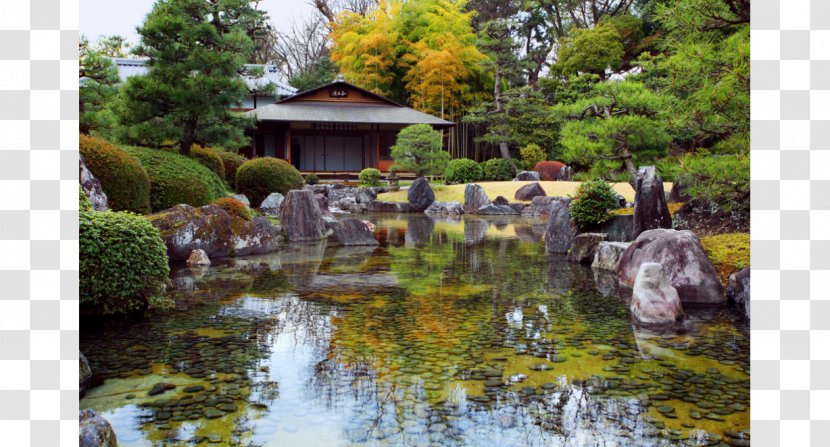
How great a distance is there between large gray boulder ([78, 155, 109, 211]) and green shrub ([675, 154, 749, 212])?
8.16 metres

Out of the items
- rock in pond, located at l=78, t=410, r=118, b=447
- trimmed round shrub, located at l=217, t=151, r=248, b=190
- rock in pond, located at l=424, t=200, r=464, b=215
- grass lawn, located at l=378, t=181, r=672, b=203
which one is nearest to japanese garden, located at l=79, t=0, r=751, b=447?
rock in pond, located at l=78, t=410, r=118, b=447

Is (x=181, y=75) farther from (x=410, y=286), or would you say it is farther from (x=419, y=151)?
(x=419, y=151)

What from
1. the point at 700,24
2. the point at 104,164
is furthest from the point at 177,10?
the point at 700,24

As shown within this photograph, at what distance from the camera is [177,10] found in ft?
42.3

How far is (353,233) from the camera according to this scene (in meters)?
11.8

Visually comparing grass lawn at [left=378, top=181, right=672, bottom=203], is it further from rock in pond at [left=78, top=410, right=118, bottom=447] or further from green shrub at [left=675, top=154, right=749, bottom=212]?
rock in pond at [left=78, top=410, right=118, bottom=447]

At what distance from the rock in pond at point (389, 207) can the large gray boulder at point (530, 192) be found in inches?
159

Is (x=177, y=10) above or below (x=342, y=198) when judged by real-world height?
above

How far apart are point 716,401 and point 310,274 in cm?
560

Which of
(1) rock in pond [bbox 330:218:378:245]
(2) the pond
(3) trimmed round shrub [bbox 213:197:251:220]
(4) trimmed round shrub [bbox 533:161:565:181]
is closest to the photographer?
(2) the pond

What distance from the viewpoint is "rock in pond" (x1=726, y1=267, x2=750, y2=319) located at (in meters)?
5.96

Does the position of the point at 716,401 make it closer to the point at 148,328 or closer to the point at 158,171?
the point at 148,328

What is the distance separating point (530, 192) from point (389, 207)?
4.95 metres

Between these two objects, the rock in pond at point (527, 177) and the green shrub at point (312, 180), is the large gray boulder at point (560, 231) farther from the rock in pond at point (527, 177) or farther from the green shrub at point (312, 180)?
the green shrub at point (312, 180)
